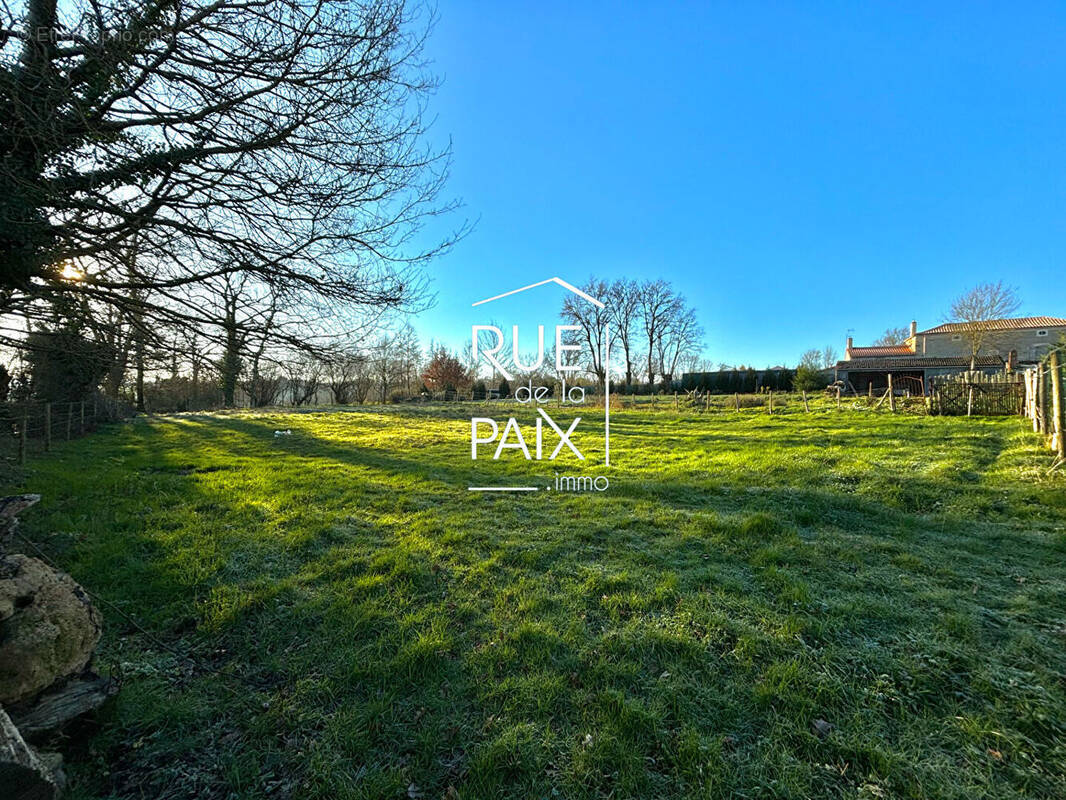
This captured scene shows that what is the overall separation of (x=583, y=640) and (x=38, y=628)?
112 inches

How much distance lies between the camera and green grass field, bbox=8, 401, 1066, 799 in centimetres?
195

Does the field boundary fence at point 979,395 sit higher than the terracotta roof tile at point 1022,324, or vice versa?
the terracotta roof tile at point 1022,324

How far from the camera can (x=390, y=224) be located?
4.43m

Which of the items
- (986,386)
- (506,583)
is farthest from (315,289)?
(986,386)

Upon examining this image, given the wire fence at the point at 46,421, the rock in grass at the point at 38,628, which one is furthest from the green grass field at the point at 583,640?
the wire fence at the point at 46,421

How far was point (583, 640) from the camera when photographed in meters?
2.83

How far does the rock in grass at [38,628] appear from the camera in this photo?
6.17 ft

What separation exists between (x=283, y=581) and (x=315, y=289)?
2.81 meters

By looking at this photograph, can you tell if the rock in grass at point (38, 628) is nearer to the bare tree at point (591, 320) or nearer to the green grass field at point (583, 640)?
the green grass field at point (583, 640)

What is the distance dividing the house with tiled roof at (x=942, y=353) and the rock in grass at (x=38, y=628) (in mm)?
31489

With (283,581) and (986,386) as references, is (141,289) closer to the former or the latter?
(283,581)

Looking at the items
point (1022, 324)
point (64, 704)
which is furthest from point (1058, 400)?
point (1022, 324)

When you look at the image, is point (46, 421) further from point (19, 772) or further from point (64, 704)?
point (19, 772)

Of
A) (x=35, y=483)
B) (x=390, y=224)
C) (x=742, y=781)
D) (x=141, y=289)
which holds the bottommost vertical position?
(x=742, y=781)
